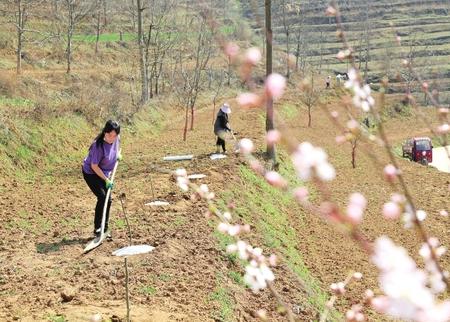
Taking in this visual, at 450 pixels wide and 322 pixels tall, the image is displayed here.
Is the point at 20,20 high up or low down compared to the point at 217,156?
up

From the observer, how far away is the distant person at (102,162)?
763 cm

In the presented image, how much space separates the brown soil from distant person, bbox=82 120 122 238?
58 cm

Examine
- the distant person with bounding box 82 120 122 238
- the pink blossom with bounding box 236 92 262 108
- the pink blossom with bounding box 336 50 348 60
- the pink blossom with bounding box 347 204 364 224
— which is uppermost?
the pink blossom with bounding box 336 50 348 60

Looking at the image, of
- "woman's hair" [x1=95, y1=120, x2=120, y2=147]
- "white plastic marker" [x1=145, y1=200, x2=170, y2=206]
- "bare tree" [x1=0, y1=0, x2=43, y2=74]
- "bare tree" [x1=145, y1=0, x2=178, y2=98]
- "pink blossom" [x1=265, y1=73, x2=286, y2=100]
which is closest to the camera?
"pink blossom" [x1=265, y1=73, x2=286, y2=100]

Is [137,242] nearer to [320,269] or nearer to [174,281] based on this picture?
[174,281]

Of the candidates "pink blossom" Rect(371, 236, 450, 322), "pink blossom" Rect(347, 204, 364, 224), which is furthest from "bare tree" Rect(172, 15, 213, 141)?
"pink blossom" Rect(371, 236, 450, 322)

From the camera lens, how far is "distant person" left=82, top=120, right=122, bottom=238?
763 cm

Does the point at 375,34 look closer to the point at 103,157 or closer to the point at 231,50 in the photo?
the point at 103,157

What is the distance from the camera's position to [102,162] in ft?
25.5

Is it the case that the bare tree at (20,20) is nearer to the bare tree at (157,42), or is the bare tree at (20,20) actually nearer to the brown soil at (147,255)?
the bare tree at (157,42)

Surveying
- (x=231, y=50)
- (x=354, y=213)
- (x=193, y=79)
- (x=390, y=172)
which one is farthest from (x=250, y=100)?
(x=193, y=79)

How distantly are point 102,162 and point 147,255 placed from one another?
1.44 m

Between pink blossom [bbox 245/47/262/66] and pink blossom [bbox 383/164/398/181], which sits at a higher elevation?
pink blossom [bbox 245/47/262/66]

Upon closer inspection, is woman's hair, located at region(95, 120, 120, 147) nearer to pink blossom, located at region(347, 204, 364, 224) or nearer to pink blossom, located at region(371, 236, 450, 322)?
pink blossom, located at region(347, 204, 364, 224)
